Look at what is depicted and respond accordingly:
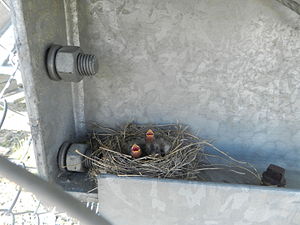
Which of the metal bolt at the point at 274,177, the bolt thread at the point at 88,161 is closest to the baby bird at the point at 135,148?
the bolt thread at the point at 88,161

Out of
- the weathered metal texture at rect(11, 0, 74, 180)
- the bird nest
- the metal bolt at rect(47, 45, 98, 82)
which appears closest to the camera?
the weathered metal texture at rect(11, 0, 74, 180)

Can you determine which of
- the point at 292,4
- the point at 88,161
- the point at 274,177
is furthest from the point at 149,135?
the point at 292,4

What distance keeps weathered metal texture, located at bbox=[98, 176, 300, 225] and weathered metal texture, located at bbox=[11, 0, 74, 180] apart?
0.20 m

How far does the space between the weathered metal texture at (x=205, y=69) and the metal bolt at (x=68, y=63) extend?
0.14 metres

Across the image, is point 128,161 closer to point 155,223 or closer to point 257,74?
point 155,223


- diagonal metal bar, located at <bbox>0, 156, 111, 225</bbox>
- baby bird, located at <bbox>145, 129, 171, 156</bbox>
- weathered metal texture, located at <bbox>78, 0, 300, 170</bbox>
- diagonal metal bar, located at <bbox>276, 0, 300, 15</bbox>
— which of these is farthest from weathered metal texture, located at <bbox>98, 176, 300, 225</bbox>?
diagonal metal bar, located at <bbox>0, 156, 111, 225</bbox>

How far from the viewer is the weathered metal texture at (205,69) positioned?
3.32 feet

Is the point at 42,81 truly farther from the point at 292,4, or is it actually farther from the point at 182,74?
the point at 292,4

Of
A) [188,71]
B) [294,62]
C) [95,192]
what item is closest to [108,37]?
[188,71]

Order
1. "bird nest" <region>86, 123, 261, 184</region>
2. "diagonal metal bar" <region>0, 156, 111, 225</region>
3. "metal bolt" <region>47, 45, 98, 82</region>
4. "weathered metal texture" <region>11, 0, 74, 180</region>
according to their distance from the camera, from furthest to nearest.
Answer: "bird nest" <region>86, 123, 261, 184</region> < "metal bolt" <region>47, 45, 98, 82</region> < "weathered metal texture" <region>11, 0, 74, 180</region> < "diagonal metal bar" <region>0, 156, 111, 225</region>

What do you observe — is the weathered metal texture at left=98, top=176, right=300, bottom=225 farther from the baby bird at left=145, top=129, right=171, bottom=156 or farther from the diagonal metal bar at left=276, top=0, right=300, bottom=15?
the diagonal metal bar at left=276, top=0, right=300, bottom=15

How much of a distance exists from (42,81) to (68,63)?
9cm

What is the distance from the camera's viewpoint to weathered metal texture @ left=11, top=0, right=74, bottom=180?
2.61 ft

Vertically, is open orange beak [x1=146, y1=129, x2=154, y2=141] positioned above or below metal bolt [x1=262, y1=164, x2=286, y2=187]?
above
